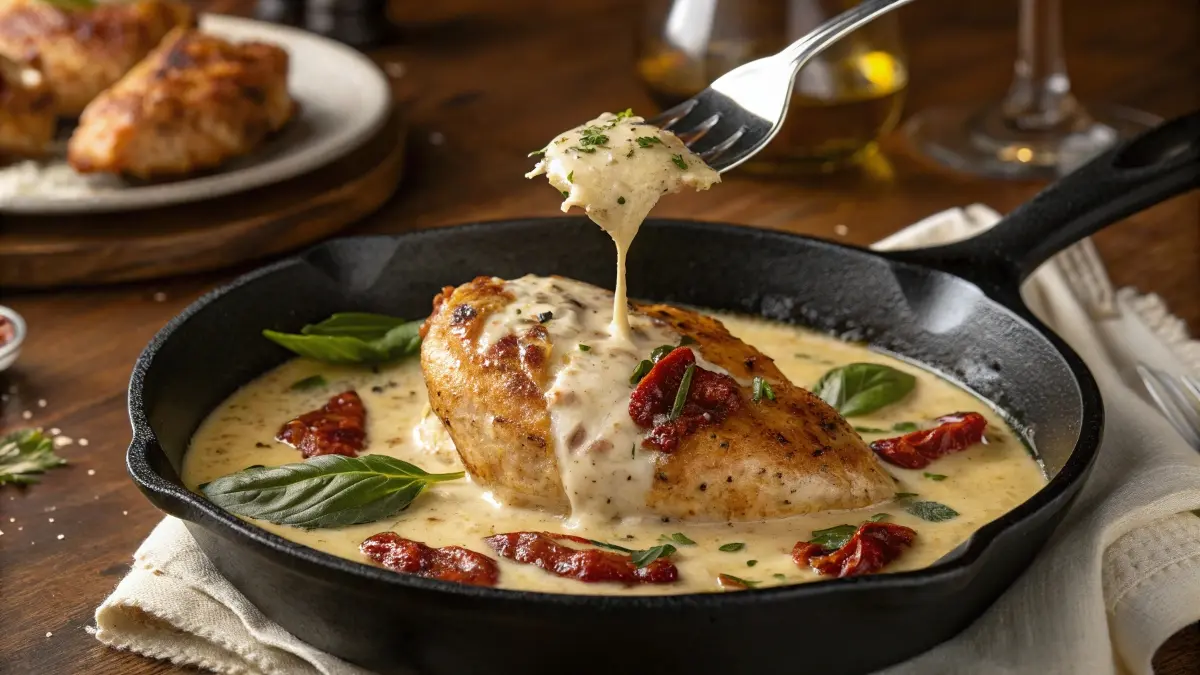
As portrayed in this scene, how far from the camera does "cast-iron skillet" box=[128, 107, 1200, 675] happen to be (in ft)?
7.74

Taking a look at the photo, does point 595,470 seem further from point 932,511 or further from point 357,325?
point 357,325

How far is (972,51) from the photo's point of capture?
703cm

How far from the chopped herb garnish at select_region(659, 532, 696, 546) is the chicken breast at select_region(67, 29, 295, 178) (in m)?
2.87

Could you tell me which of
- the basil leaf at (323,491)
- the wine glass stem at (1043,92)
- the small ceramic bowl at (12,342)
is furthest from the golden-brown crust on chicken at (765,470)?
the wine glass stem at (1043,92)

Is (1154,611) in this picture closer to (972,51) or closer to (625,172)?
(625,172)

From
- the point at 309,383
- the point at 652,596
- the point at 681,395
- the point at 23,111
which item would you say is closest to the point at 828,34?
the point at 681,395

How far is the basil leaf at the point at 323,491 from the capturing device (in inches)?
117

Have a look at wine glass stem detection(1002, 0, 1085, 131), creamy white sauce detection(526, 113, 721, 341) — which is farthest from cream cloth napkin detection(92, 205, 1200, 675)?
wine glass stem detection(1002, 0, 1085, 131)

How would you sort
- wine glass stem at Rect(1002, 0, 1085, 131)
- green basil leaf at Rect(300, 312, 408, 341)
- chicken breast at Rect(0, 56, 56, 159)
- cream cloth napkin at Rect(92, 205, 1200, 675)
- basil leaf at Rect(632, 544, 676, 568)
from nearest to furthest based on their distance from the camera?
cream cloth napkin at Rect(92, 205, 1200, 675), basil leaf at Rect(632, 544, 676, 568), green basil leaf at Rect(300, 312, 408, 341), chicken breast at Rect(0, 56, 56, 159), wine glass stem at Rect(1002, 0, 1085, 131)

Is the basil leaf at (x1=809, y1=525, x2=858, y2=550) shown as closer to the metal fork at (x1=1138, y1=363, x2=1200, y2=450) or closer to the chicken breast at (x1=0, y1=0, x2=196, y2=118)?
the metal fork at (x1=1138, y1=363, x2=1200, y2=450)

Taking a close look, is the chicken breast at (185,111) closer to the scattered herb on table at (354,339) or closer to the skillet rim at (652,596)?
the scattered herb on table at (354,339)

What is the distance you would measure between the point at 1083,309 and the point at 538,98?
116 inches

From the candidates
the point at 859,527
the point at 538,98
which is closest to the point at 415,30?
the point at 538,98

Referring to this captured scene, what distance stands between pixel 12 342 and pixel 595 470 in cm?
194
